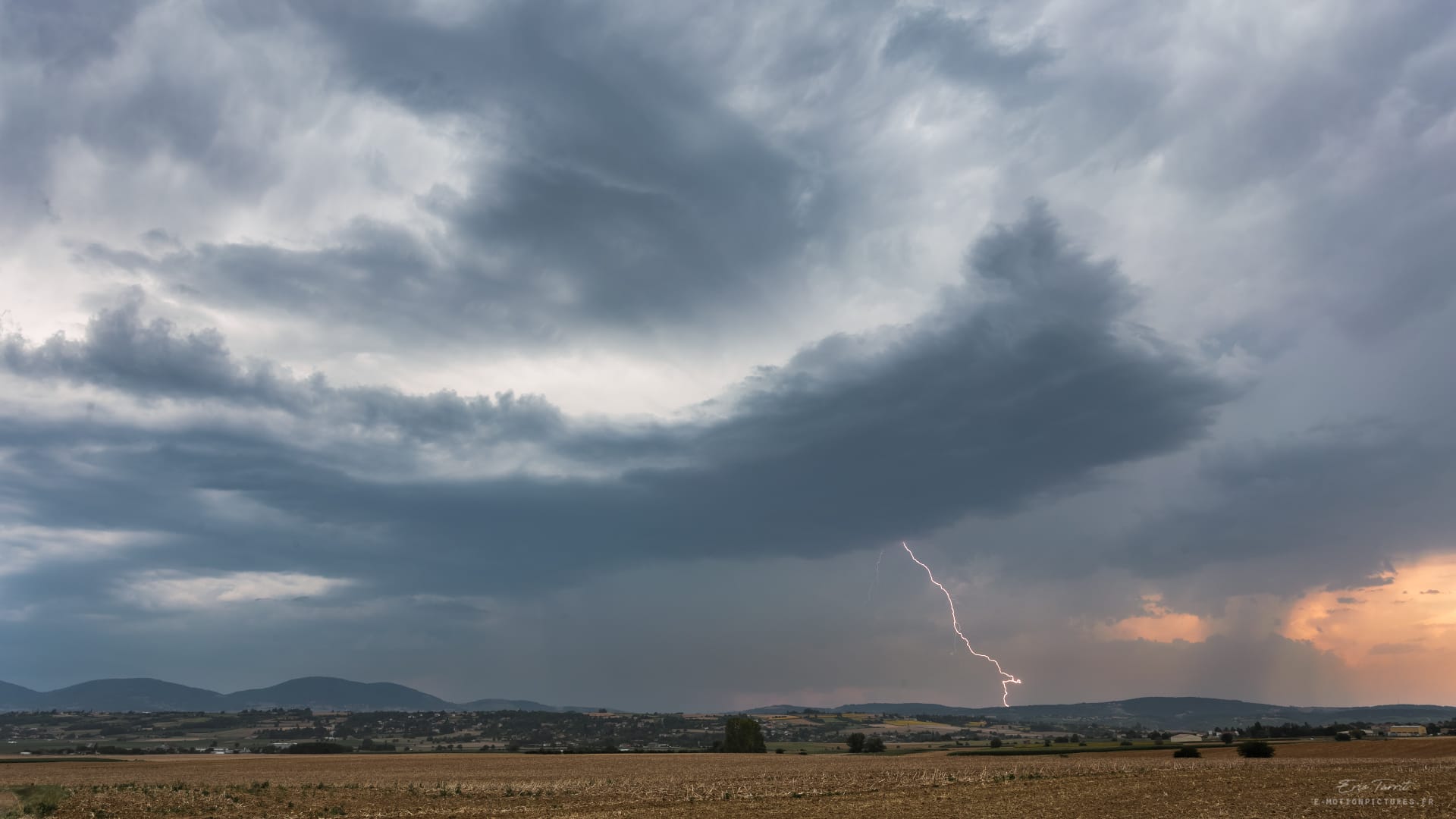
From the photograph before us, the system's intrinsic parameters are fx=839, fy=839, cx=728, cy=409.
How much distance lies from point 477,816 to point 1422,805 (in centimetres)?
4068

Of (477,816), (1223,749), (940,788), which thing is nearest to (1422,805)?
(940,788)

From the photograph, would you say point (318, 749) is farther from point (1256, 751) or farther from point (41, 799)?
point (1256, 751)

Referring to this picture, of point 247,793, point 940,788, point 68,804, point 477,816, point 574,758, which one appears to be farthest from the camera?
point 574,758

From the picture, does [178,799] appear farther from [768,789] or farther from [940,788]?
[940,788]

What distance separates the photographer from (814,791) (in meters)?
50.1

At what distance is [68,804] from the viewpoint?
151 ft

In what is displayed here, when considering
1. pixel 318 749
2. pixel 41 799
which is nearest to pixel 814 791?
pixel 41 799

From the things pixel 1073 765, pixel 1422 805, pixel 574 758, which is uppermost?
pixel 1422 805

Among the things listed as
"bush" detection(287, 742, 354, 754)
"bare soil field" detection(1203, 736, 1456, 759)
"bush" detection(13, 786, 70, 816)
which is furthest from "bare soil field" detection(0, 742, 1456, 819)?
"bush" detection(287, 742, 354, 754)

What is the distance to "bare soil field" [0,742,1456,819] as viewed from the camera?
124ft

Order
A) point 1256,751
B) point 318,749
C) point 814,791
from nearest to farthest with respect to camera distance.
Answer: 1. point 814,791
2. point 1256,751
3. point 318,749

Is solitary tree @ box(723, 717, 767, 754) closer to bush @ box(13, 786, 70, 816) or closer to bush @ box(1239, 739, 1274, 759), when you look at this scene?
bush @ box(1239, 739, 1274, 759)

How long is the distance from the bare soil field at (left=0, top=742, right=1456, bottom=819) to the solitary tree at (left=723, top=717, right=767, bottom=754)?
6261 centimetres

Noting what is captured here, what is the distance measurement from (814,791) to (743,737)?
9488 centimetres
